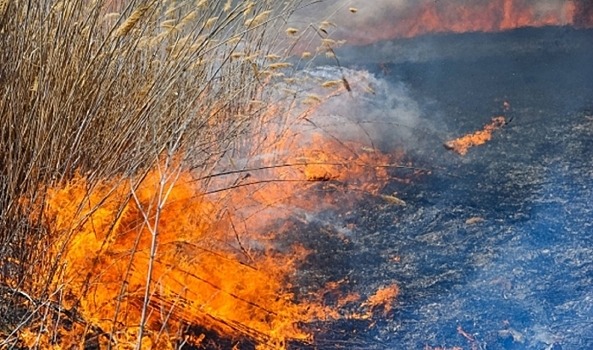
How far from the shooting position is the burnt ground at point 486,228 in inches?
90.0

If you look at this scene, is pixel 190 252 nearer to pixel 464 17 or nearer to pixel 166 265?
pixel 166 265

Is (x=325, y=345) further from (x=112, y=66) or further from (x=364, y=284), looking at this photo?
(x=112, y=66)

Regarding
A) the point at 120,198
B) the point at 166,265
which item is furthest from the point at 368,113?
the point at 120,198

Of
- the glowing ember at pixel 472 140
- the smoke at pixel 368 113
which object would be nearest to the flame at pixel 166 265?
the smoke at pixel 368 113

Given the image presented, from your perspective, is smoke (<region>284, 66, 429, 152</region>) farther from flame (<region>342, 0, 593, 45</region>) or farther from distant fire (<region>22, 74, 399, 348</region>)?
flame (<region>342, 0, 593, 45</region>)

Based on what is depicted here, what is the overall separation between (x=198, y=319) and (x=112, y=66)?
3.22ft

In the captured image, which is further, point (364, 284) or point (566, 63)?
point (566, 63)

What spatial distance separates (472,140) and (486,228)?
3.41 ft

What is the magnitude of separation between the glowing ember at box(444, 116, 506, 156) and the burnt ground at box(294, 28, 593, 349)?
0.19 feet

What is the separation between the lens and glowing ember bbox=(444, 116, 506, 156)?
371cm

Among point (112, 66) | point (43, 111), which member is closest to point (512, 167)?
point (112, 66)

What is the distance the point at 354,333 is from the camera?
7.68 ft

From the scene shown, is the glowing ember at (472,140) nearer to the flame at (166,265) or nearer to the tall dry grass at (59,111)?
the flame at (166,265)

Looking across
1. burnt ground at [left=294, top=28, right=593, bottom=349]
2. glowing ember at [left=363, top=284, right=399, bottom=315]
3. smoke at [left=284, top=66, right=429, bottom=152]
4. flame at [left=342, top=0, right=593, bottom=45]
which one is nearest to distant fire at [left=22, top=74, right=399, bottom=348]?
glowing ember at [left=363, top=284, right=399, bottom=315]
